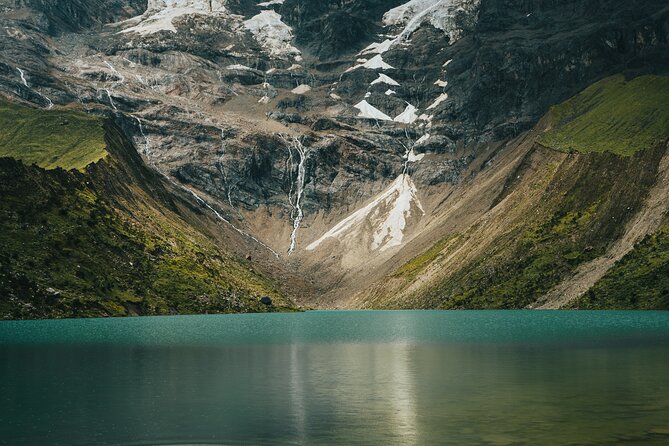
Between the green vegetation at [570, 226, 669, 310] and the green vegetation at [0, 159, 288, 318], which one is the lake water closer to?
the green vegetation at [0, 159, 288, 318]

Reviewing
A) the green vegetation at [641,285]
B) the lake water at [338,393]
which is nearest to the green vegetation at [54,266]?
the lake water at [338,393]

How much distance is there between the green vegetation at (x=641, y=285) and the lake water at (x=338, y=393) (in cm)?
9746

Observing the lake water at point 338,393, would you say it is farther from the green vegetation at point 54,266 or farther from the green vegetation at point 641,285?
the green vegetation at point 641,285

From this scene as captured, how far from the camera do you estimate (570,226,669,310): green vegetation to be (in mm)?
182750

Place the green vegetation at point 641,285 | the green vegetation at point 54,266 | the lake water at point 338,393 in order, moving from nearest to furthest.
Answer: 1. the lake water at point 338,393
2. the green vegetation at point 54,266
3. the green vegetation at point 641,285

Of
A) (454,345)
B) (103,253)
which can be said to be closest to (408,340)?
(454,345)

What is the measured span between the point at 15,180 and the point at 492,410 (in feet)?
588

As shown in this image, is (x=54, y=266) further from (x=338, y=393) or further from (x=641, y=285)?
(x=641, y=285)

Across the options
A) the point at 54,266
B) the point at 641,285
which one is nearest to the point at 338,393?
the point at 54,266

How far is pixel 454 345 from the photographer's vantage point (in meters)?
90.2

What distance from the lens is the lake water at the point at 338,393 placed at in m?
38.2

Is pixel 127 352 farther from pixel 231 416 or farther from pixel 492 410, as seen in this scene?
pixel 492 410

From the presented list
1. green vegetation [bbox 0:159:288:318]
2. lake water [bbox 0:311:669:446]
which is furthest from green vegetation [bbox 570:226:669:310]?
green vegetation [bbox 0:159:288:318]

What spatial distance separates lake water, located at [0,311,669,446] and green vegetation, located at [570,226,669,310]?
320ft
